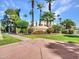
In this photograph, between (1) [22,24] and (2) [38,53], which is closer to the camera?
(2) [38,53]

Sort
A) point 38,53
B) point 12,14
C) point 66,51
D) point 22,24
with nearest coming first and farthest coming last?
point 38,53
point 66,51
point 22,24
point 12,14

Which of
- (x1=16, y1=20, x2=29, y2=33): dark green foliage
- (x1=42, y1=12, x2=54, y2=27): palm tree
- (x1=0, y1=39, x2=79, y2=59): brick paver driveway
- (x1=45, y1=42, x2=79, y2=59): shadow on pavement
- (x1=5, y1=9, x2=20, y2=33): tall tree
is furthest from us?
(x1=5, y1=9, x2=20, y2=33): tall tree

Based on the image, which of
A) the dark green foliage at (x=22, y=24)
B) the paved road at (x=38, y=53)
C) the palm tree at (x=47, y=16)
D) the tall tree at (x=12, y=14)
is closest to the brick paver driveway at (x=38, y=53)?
the paved road at (x=38, y=53)

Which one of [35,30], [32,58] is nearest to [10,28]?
[35,30]

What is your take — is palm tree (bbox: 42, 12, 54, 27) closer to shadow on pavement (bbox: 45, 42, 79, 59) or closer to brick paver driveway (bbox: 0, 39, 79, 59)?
shadow on pavement (bbox: 45, 42, 79, 59)

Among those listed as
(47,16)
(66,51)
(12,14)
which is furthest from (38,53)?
(12,14)

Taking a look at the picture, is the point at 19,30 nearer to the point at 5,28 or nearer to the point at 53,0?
the point at 53,0

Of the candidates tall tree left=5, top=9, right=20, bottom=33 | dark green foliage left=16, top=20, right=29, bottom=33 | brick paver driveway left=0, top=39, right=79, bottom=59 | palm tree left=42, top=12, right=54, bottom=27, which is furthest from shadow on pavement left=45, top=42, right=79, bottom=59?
tall tree left=5, top=9, right=20, bottom=33

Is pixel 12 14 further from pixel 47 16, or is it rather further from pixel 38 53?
pixel 38 53

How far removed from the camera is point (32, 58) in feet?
40.9

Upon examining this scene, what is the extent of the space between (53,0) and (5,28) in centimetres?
3894

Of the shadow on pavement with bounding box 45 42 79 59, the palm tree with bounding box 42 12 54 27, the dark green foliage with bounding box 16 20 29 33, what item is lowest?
the shadow on pavement with bounding box 45 42 79 59

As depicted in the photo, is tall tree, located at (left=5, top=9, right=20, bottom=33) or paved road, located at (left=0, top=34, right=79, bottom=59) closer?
paved road, located at (left=0, top=34, right=79, bottom=59)

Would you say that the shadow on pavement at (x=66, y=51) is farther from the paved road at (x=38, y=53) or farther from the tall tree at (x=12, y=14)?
the tall tree at (x=12, y=14)
